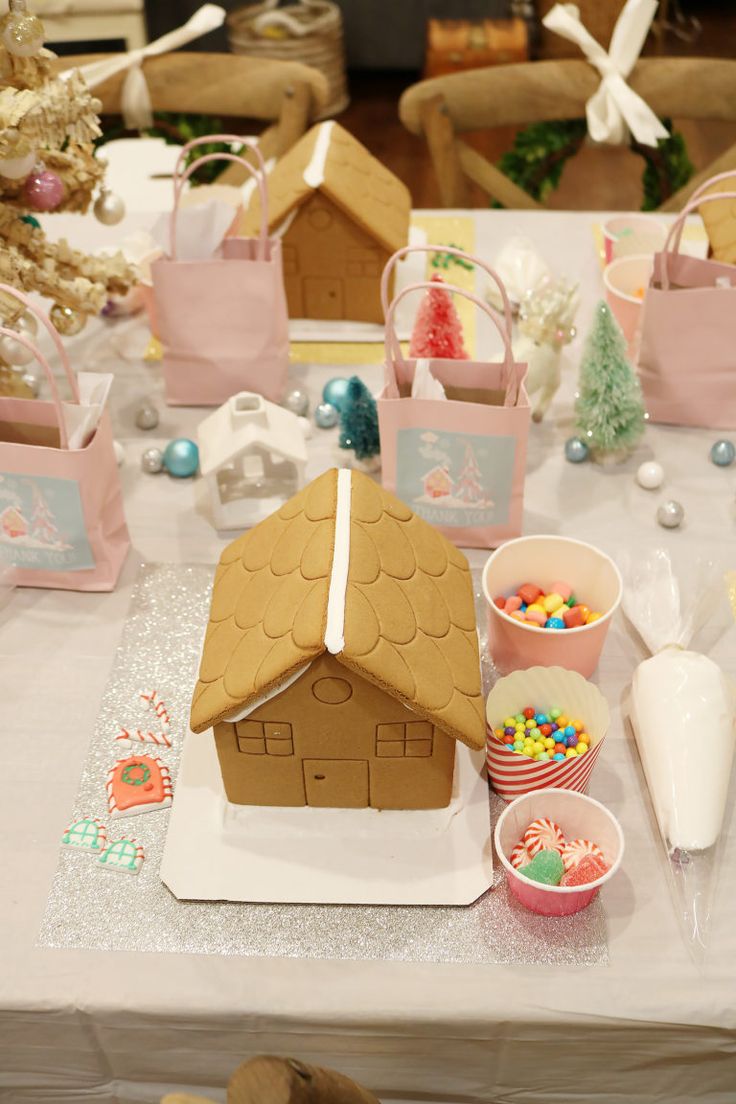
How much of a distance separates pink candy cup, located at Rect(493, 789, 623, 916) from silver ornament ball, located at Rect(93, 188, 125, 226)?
108 centimetres

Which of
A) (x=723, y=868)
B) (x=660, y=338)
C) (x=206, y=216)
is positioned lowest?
(x=723, y=868)

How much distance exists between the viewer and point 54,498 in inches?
50.6

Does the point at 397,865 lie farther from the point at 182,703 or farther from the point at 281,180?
the point at 281,180

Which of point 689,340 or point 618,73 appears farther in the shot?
point 618,73

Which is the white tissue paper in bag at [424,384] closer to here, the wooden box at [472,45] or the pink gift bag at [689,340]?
the pink gift bag at [689,340]


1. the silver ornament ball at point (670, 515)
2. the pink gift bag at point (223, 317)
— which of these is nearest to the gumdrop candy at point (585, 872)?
the silver ornament ball at point (670, 515)

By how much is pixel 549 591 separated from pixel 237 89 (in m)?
1.50

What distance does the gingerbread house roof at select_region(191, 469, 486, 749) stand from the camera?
97 centimetres

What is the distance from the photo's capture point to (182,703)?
1227 millimetres

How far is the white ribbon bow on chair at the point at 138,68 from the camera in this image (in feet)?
6.37

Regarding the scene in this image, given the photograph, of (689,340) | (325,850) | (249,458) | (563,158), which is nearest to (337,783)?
(325,850)

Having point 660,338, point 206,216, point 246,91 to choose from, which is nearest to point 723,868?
point 660,338

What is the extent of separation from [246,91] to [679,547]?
4.76ft

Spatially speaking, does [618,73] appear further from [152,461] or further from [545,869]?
[545,869]
